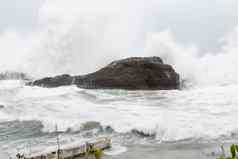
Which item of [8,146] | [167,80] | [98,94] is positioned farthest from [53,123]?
[167,80]

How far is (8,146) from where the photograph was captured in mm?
13992

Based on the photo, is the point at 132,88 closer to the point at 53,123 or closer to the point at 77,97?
the point at 77,97

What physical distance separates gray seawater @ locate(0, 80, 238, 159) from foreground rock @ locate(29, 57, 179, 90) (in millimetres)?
6769

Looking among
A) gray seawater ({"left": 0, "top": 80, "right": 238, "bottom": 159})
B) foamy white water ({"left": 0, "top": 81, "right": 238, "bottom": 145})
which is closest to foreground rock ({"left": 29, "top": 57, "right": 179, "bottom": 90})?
foamy white water ({"left": 0, "top": 81, "right": 238, "bottom": 145})

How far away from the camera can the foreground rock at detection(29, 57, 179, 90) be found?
30.8 meters

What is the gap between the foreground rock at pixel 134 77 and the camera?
30.8 metres

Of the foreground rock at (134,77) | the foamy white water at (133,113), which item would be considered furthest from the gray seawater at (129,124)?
the foreground rock at (134,77)

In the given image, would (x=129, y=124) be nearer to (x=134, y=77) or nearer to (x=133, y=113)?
(x=133, y=113)

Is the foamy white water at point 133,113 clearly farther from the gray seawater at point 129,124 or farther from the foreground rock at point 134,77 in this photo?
the foreground rock at point 134,77

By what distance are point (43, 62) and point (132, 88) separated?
16.5 meters

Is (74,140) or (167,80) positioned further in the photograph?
(167,80)

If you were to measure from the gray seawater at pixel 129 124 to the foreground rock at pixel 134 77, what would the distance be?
22.2 feet

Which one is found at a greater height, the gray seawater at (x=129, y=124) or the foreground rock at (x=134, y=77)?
the foreground rock at (x=134, y=77)

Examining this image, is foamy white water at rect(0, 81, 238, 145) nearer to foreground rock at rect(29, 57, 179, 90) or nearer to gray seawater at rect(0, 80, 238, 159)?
gray seawater at rect(0, 80, 238, 159)
